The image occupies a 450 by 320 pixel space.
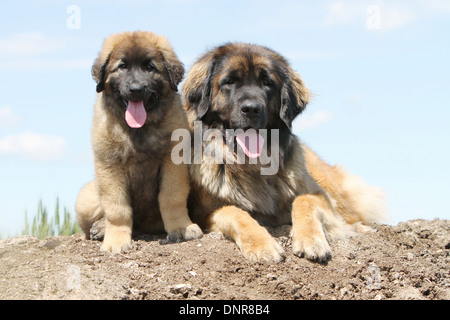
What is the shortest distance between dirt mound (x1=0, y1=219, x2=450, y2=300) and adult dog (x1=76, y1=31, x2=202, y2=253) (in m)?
0.29

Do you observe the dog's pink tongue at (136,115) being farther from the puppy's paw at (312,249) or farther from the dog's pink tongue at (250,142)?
the puppy's paw at (312,249)

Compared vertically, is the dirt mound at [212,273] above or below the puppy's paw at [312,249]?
below

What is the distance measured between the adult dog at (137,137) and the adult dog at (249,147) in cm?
28

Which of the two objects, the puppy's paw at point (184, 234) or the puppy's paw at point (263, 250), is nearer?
the puppy's paw at point (263, 250)

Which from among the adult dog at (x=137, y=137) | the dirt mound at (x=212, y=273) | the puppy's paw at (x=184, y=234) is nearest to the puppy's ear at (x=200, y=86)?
the adult dog at (x=137, y=137)

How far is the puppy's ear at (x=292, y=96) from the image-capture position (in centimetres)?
553

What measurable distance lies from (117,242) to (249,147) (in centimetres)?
147

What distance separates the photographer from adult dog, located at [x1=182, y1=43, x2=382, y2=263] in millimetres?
5184

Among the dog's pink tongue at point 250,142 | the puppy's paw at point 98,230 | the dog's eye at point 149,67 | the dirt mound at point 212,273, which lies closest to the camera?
the dirt mound at point 212,273

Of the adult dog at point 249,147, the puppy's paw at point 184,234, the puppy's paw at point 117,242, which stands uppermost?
the adult dog at point 249,147

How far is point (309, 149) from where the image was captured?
7262mm

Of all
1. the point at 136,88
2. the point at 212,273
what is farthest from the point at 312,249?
the point at 136,88

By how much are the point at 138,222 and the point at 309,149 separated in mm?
2550
